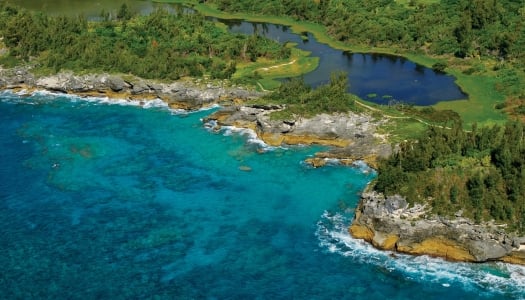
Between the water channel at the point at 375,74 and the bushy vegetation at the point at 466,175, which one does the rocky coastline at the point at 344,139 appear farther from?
the water channel at the point at 375,74

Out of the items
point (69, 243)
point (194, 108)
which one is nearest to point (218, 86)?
point (194, 108)

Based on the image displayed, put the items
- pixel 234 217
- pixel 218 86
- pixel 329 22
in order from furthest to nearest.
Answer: pixel 329 22, pixel 218 86, pixel 234 217

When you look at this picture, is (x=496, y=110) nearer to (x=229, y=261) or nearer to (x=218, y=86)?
(x=218, y=86)

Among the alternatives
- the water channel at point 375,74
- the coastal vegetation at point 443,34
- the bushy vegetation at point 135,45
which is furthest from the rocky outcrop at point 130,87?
the coastal vegetation at point 443,34

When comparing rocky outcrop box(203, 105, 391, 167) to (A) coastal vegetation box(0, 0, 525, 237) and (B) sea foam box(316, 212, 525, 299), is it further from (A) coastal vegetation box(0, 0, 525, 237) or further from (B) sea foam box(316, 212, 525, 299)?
(B) sea foam box(316, 212, 525, 299)

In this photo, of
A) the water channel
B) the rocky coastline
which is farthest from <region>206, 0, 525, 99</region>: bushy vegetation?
the rocky coastline
